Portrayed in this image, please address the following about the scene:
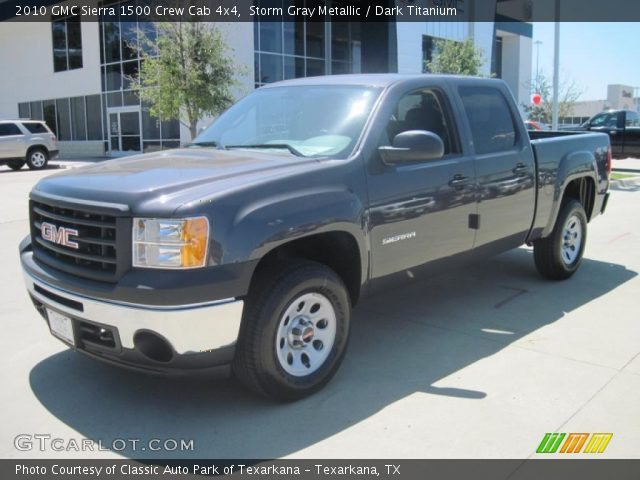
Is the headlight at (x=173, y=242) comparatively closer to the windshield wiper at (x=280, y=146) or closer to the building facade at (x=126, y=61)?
the windshield wiper at (x=280, y=146)

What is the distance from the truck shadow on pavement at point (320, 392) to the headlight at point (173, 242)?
0.66 meters

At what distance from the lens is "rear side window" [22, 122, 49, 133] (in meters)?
23.5

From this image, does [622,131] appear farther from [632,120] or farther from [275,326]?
[275,326]

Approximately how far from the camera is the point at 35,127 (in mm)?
23750

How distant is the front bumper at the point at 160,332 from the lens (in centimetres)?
324

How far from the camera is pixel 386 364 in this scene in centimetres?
444

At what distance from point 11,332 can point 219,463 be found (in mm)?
2757

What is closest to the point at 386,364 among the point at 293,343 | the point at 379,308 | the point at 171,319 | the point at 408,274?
the point at 408,274

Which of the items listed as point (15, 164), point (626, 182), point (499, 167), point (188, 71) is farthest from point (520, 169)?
point (15, 164)

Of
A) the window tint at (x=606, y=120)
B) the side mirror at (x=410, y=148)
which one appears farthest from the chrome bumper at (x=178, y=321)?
the window tint at (x=606, y=120)

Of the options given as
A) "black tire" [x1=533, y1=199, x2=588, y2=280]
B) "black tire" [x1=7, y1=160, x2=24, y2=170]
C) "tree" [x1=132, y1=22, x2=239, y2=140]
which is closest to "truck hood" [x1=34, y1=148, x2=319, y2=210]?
"black tire" [x1=533, y1=199, x2=588, y2=280]

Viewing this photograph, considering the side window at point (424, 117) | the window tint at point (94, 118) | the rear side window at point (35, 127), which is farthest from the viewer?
the window tint at point (94, 118)

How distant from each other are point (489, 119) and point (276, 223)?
2.70 meters

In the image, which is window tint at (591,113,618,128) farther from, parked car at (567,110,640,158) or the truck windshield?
the truck windshield
